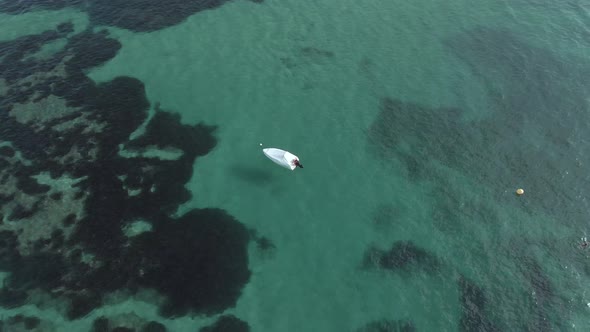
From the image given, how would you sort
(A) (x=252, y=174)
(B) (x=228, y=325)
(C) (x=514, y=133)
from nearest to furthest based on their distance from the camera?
(B) (x=228, y=325) < (A) (x=252, y=174) < (C) (x=514, y=133)

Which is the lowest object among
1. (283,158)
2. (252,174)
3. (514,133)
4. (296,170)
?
(252,174)

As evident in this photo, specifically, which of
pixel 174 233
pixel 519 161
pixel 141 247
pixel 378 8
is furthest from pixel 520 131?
pixel 141 247

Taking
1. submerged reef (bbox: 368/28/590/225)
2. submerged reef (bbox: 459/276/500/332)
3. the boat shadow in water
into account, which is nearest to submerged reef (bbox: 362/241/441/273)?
submerged reef (bbox: 459/276/500/332)

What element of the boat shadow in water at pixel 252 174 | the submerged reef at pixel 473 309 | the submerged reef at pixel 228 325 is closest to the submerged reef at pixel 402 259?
the submerged reef at pixel 473 309

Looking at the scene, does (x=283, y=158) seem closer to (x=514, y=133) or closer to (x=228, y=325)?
(x=228, y=325)

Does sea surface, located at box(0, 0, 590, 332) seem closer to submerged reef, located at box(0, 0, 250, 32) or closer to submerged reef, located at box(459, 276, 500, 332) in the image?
submerged reef, located at box(459, 276, 500, 332)

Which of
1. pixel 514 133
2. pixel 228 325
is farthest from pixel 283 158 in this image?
pixel 514 133

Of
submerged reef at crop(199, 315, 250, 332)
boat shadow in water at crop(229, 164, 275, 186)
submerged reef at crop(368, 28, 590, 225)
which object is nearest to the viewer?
submerged reef at crop(199, 315, 250, 332)

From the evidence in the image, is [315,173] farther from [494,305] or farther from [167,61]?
[167,61]
